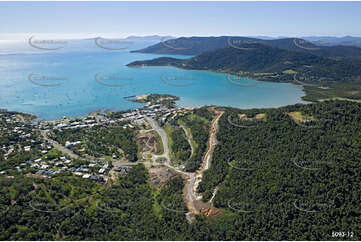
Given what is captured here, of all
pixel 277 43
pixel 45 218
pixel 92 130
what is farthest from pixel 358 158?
pixel 277 43

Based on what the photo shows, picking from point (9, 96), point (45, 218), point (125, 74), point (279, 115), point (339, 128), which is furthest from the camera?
point (125, 74)

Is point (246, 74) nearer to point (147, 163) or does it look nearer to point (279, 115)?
point (279, 115)
